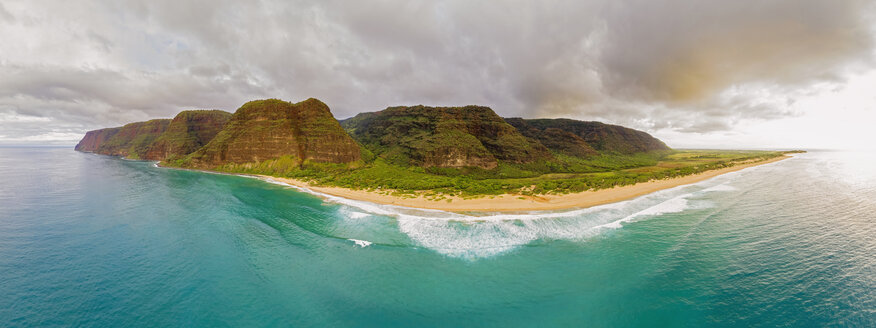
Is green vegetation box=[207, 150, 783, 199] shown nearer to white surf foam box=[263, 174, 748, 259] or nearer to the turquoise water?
white surf foam box=[263, 174, 748, 259]

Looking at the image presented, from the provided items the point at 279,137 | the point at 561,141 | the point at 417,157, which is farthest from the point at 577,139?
the point at 279,137

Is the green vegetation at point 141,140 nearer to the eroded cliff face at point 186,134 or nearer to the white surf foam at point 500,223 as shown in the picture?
the eroded cliff face at point 186,134

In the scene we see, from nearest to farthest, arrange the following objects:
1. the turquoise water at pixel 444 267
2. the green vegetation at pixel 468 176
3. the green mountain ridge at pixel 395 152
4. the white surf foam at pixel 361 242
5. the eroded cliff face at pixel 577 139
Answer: the turquoise water at pixel 444 267 → the white surf foam at pixel 361 242 → the green vegetation at pixel 468 176 → the green mountain ridge at pixel 395 152 → the eroded cliff face at pixel 577 139

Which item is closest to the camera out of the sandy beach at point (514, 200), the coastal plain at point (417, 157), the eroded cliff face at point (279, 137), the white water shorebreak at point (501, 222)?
the white water shorebreak at point (501, 222)

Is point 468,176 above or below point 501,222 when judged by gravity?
above

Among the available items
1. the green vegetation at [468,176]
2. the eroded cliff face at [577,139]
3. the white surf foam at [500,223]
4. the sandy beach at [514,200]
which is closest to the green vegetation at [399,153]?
Result: the green vegetation at [468,176]

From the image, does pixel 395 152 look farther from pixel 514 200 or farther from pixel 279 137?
pixel 514 200

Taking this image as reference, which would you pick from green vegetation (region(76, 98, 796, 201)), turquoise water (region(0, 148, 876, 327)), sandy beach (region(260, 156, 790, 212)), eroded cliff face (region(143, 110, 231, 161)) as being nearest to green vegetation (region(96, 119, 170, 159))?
green vegetation (region(76, 98, 796, 201))
